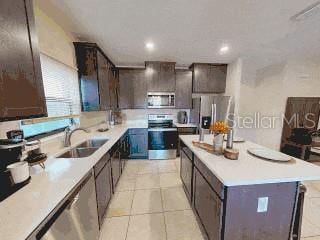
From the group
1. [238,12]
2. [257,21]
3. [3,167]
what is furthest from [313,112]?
[3,167]

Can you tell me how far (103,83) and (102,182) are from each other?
182cm

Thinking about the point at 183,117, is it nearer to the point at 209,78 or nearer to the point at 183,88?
the point at 183,88

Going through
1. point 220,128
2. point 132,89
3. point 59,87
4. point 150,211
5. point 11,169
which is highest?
point 132,89

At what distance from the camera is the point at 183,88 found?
3768 mm

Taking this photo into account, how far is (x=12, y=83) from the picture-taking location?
843 millimetres

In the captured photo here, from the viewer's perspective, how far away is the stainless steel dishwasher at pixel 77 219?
0.79m

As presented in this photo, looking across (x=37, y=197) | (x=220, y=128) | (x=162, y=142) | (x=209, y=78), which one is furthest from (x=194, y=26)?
(x=162, y=142)

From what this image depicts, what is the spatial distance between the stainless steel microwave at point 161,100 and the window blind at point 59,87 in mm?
1749

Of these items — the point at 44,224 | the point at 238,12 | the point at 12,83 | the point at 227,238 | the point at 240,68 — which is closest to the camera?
the point at 44,224

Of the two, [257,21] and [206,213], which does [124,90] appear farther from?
[206,213]

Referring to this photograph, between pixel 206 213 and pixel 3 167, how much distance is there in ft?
5.33

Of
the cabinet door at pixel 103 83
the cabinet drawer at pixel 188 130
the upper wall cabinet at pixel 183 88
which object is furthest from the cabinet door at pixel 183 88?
the cabinet door at pixel 103 83

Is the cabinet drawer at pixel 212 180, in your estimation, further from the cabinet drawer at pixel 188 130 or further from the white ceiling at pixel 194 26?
the cabinet drawer at pixel 188 130

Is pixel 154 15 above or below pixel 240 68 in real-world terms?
above
